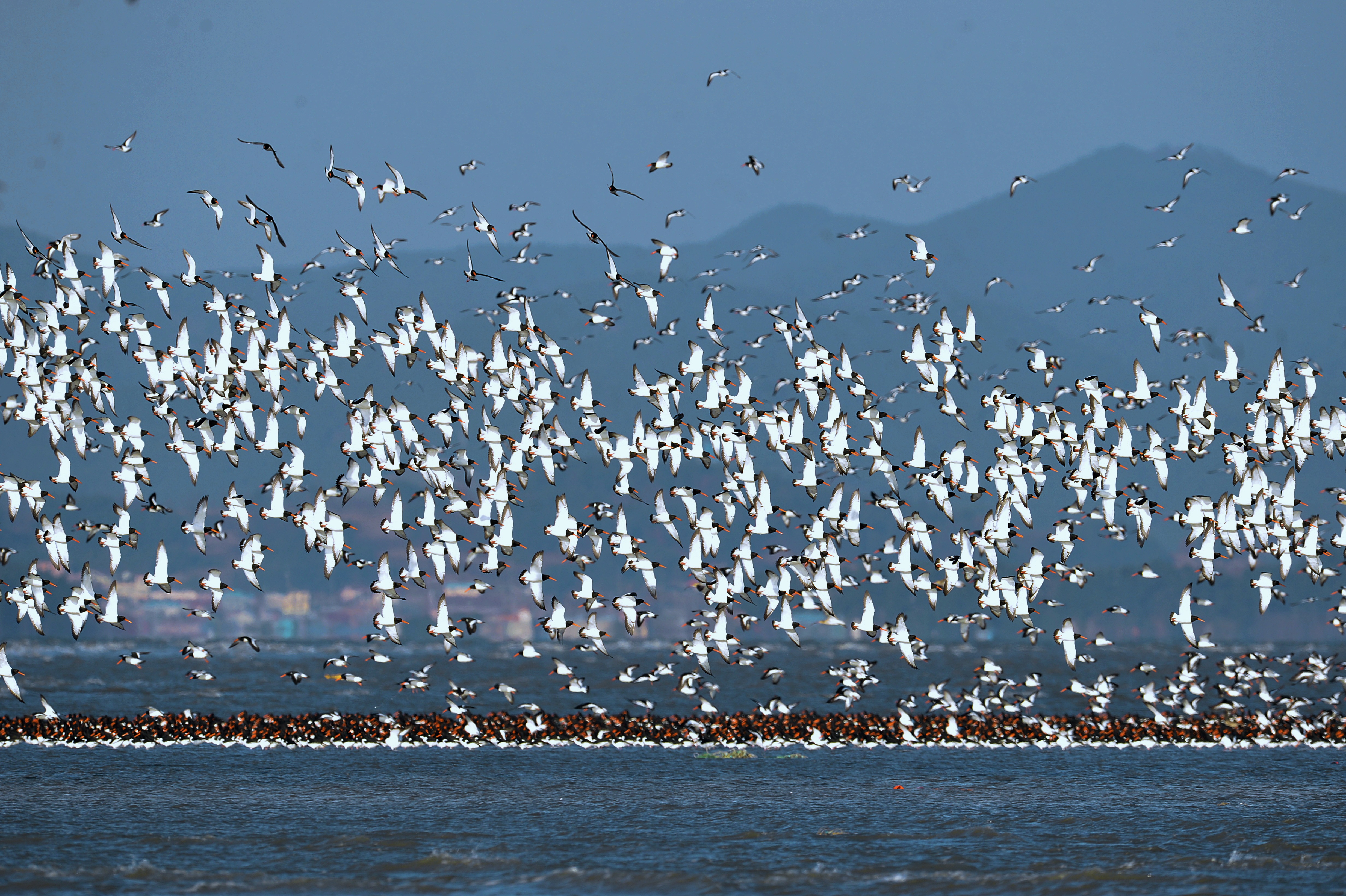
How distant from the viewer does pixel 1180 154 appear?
5594cm

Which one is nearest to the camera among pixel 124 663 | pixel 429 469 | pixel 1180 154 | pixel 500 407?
pixel 429 469

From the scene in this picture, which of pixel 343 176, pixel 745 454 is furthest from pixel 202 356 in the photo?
pixel 745 454

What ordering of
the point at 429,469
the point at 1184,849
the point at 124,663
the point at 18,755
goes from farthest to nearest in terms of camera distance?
the point at 124,663 < the point at 429,469 < the point at 18,755 < the point at 1184,849

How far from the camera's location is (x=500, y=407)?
52.5m

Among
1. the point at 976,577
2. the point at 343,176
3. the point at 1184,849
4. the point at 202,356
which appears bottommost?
the point at 1184,849

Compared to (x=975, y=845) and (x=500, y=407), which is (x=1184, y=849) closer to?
(x=975, y=845)

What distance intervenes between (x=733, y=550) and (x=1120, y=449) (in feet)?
48.4

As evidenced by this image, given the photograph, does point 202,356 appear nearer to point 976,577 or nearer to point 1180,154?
point 976,577

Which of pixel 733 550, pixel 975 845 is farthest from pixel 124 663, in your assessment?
pixel 975 845

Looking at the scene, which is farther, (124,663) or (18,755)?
(124,663)

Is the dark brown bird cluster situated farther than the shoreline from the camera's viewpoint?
Yes

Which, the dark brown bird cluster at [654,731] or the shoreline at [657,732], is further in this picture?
the dark brown bird cluster at [654,731]

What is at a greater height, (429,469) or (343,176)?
(343,176)

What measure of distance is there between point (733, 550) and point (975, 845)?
2017 centimetres
